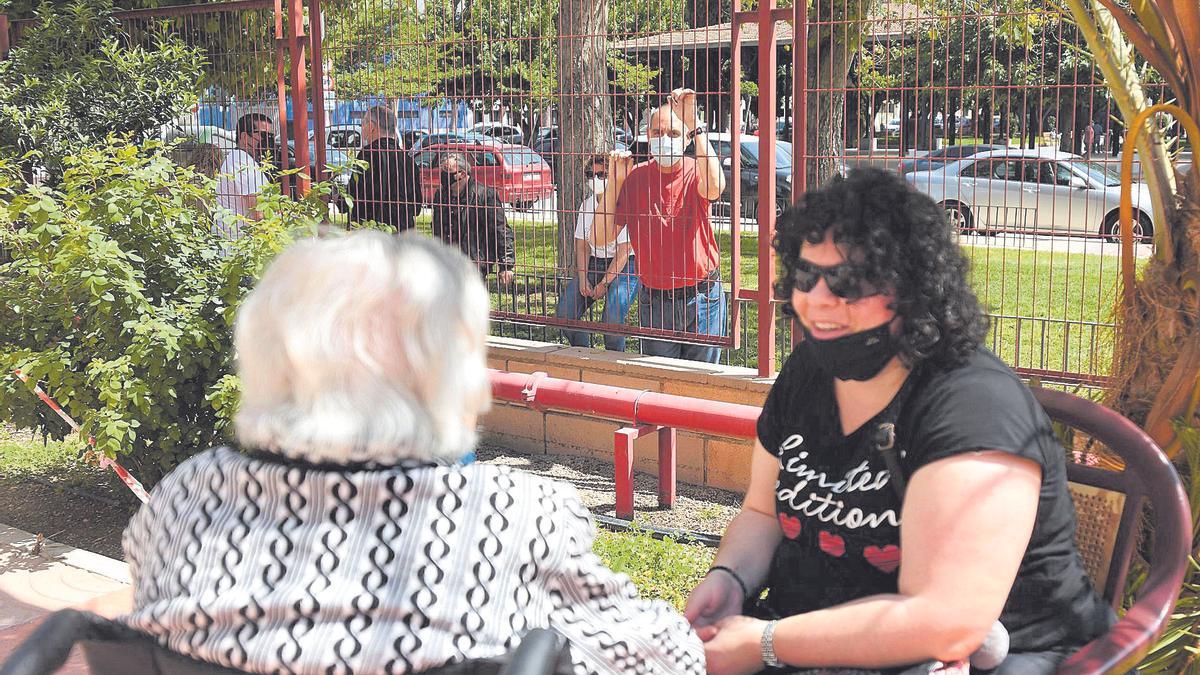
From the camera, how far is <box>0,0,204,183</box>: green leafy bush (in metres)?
7.14

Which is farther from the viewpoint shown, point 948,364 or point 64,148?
point 64,148

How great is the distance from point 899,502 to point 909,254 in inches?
18.1

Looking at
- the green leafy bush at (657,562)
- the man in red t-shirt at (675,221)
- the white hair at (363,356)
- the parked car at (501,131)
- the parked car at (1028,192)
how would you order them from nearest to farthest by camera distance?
the white hair at (363,356)
the green leafy bush at (657,562)
the parked car at (1028,192)
the man in red t-shirt at (675,221)
the parked car at (501,131)

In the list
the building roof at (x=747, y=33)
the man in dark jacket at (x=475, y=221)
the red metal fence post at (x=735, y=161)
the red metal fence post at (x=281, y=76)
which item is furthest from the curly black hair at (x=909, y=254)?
the red metal fence post at (x=281, y=76)

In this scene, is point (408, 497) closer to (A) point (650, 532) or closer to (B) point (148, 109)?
(A) point (650, 532)

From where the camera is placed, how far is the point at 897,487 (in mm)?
2158

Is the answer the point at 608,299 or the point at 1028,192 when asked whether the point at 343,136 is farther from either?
the point at 1028,192

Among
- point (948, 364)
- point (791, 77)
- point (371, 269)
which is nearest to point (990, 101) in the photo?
point (791, 77)

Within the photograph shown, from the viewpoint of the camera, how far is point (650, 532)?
4906 millimetres

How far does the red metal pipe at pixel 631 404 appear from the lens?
4.77 metres

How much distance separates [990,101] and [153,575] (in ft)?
13.2

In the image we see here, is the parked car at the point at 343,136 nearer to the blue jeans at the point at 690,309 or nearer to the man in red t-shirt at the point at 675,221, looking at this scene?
the man in red t-shirt at the point at 675,221

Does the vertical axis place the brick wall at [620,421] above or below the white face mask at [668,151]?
below

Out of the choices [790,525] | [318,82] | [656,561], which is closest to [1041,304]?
[656,561]
